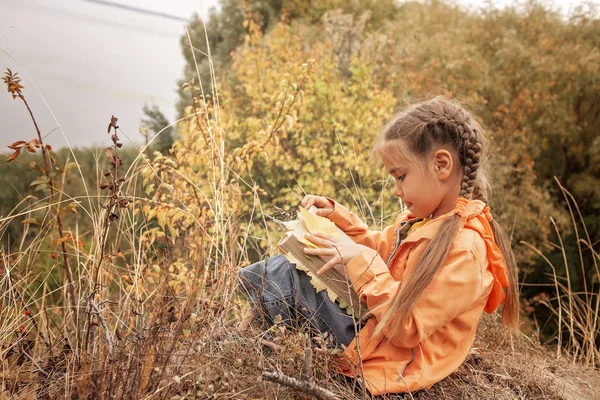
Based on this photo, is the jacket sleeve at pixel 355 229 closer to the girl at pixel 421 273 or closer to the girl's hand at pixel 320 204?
the girl's hand at pixel 320 204

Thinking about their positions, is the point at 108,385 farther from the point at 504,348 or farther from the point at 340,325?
the point at 504,348

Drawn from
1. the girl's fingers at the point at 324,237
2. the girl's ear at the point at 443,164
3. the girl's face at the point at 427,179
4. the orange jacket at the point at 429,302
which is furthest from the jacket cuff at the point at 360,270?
the girl's ear at the point at 443,164

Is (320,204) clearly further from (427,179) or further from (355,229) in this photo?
(427,179)

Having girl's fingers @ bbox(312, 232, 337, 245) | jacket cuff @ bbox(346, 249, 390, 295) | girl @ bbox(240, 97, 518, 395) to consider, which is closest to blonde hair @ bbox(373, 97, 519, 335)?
girl @ bbox(240, 97, 518, 395)

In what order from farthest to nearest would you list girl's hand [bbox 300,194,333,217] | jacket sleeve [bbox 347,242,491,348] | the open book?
1. girl's hand [bbox 300,194,333,217]
2. the open book
3. jacket sleeve [bbox 347,242,491,348]

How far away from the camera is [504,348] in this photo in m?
2.84

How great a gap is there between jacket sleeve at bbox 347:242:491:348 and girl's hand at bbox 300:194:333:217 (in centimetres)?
38

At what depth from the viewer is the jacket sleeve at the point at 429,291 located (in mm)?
1760

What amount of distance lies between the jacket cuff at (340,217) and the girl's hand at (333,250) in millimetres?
→ 312

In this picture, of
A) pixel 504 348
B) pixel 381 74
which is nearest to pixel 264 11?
pixel 381 74

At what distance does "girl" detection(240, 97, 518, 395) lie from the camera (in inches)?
69.7

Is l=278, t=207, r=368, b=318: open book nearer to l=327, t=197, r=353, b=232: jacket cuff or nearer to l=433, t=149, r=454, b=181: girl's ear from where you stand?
l=327, t=197, r=353, b=232: jacket cuff

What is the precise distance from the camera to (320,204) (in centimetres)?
226

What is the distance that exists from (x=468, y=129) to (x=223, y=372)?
1114mm
